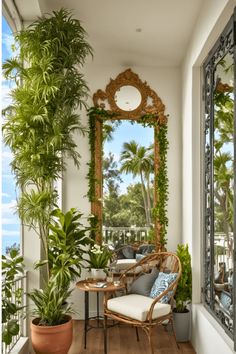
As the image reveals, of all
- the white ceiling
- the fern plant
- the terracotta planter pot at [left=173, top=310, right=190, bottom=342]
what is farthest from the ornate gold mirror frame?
the terracotta planter pot at [left=173, top=310, right=190, bottom=342]

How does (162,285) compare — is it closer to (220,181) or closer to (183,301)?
(183,301)

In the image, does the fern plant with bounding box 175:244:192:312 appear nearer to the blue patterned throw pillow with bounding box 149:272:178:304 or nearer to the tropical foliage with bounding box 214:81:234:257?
the blue patterned throw pillow with bounding box 149:272:178:304

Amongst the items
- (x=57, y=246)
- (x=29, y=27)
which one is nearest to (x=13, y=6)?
(x=29, y=27)

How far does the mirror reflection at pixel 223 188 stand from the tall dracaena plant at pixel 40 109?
4.35 feet

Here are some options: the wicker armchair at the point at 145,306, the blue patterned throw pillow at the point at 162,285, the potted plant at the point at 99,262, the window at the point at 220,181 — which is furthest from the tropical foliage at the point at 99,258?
the window at the point at 220,181

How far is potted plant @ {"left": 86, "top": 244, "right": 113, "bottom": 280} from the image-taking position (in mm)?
3969

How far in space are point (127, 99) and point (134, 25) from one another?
3.43ft

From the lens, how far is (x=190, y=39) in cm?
407

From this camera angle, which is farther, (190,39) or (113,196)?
(113,196)

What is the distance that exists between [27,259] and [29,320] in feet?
1.93

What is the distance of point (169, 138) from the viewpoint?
4.75 m

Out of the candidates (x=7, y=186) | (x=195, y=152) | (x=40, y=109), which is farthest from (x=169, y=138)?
(x=7, y=186)

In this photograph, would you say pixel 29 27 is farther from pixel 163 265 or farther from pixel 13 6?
pixel 163 265

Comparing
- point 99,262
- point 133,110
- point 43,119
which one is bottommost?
point 99,262
